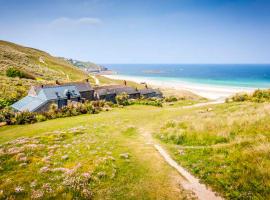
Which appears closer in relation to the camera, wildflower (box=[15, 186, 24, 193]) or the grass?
the grass

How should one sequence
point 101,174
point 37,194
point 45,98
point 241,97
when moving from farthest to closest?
point 45,98 → point 241,97 → point 101,174 → point 37,194

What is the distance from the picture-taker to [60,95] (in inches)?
2308

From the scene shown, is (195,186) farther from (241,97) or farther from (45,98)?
(45,98)

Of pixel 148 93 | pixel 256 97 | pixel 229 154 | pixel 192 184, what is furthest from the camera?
pixel 148 93

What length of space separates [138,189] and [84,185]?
10.6 feet

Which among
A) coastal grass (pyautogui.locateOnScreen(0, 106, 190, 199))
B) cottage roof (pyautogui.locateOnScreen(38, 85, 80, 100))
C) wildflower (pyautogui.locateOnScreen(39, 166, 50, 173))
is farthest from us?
cottage roof (pyautogui.locateOnScreen(38, 85, 80, 100))

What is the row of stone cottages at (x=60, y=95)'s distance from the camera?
167 feet

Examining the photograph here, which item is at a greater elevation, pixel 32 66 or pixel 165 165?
pixel 32 66

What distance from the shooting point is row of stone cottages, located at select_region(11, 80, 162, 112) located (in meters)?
50.8

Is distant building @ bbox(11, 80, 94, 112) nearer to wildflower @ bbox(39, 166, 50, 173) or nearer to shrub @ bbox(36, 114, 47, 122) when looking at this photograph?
shrub @ bbox(36, 114, 47, 122)

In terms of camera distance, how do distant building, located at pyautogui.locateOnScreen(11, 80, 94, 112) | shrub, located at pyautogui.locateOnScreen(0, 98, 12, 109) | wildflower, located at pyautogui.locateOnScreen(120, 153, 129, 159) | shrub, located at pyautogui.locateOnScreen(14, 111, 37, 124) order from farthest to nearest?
shrub, located at pyautogui.locateOnScreen(0, 98, 12, 109) → distant building, located at pyautogui.locateOnScreen(11, 80, 94, 112) → shrub, located at pyautogui.locateOnScreen(14, 111, 37, 124) → wildflower, located at pyautogui.locateOnScreen(120, 153, 129, 159)

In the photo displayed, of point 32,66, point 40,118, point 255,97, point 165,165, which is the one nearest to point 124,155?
point 165,165

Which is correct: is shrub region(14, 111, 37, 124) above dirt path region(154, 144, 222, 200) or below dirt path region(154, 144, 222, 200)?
Result: below

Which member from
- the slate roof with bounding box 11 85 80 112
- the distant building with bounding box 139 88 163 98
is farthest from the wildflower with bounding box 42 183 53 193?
the distant building with bounding box 139 88 163 98
